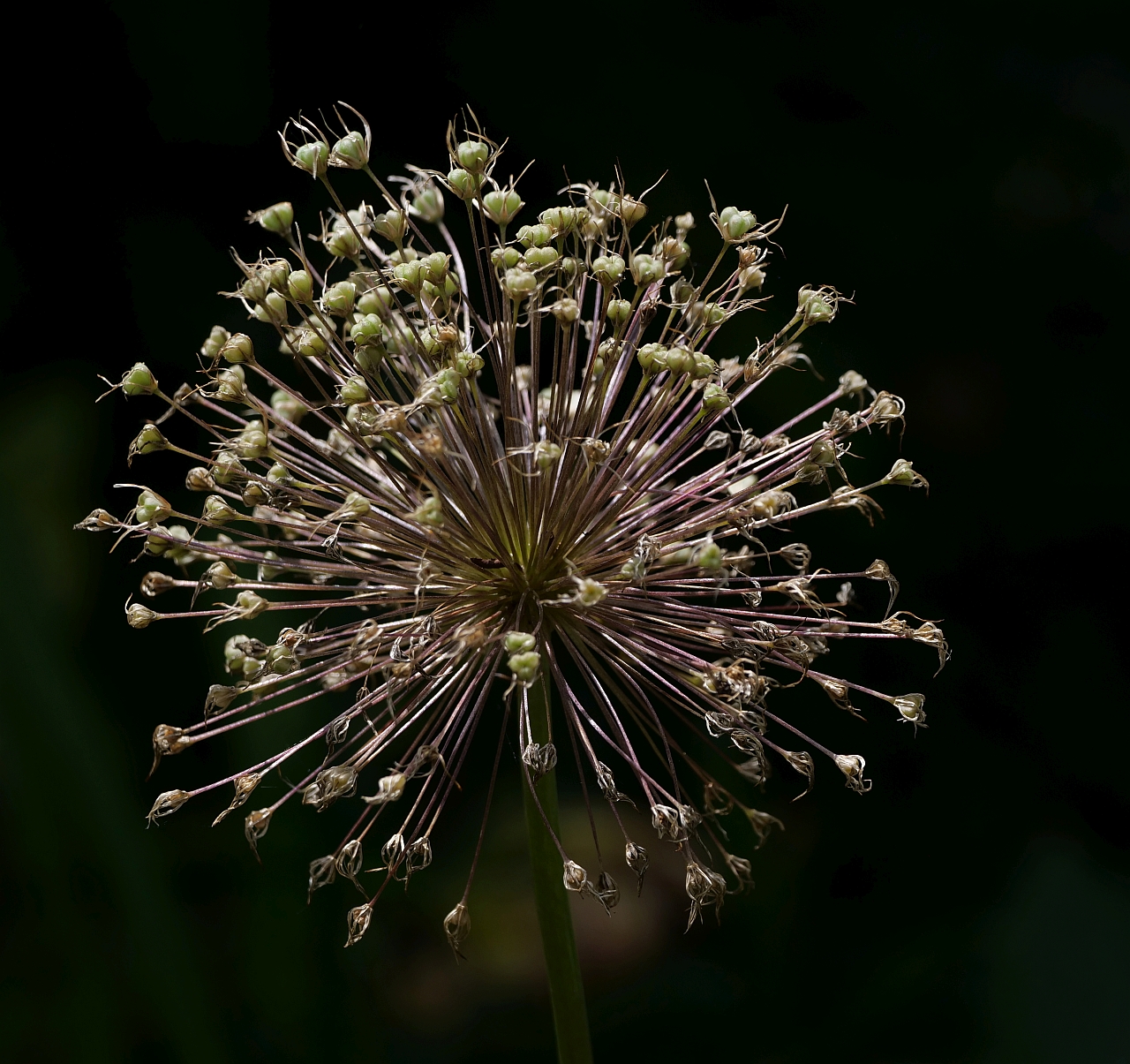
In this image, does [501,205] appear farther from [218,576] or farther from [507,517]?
[218,576]

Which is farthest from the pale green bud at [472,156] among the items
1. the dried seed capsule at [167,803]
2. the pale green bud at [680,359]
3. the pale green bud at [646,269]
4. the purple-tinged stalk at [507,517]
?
the dried seed capsule at [167,803]

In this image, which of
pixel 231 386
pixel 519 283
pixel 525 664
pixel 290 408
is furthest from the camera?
pixel 290 408

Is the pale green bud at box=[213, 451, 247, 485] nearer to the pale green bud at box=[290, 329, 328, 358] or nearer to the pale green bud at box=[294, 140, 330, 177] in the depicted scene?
the pale green bud at box=[290, 329, 328, 358]

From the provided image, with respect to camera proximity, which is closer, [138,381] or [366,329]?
[366,329]

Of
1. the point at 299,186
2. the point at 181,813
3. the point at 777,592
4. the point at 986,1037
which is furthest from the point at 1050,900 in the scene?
the point at 299,186

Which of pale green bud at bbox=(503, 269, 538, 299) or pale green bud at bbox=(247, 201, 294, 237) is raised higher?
pale green bud at bbox=(247, 201, 294, 237)

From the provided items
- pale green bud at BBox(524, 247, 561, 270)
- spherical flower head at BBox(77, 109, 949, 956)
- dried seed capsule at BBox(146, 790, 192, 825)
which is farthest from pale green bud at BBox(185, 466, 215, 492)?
pale green bud at BBox(524, 247, 561, 270)

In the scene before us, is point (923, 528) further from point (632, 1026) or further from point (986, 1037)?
point (632, 1026)

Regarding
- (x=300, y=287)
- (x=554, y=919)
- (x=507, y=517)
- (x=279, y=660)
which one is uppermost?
(x=300, y=287)

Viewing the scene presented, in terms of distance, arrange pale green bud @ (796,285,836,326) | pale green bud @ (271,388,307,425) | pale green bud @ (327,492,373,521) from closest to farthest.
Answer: pale green bud @ (327,492,373,521) → pale green bud @ (796,285,836,326) → pale green bud @ (271,388,307,425)

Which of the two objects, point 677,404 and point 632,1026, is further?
point 632,1026

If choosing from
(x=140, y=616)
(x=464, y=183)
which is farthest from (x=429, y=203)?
(x=140, y=616)
